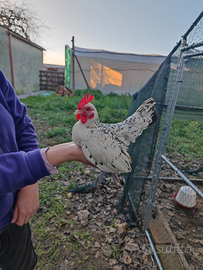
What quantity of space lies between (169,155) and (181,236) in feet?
7.99

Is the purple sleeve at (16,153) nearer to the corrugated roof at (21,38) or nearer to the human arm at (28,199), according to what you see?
the human arm at (28,199)

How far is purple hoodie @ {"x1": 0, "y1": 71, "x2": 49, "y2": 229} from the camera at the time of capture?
75 cm

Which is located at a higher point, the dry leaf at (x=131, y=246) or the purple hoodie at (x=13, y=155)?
the purple hoodie at (x=13, y=155)

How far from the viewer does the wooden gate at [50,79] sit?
1505 centimetres

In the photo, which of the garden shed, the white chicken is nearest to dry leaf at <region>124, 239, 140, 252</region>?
the white chicken

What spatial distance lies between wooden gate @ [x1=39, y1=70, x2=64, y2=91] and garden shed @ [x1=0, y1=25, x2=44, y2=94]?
84 cm

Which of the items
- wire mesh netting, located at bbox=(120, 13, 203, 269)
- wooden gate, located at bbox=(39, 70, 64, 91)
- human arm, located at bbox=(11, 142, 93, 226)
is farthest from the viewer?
wooden gate, located at bbox=(39, 70, 64, 91)

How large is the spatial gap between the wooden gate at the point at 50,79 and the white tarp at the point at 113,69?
3071mm

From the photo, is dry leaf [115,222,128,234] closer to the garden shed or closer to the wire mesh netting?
the wire mesh netting

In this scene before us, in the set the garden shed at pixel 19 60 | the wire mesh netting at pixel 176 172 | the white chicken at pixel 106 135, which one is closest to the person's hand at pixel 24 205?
the white chicken at pixel 106 135

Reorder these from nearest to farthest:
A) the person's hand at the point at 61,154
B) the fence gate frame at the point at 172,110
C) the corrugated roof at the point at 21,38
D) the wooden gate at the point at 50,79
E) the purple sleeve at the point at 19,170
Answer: the purple sleeve at the point at 19,170
the person's hand at the point at 61,154
the fence gate frame at the point at 172,110
the corrugated roof at the point at 21,38
the wooden gate at the point at 50,79

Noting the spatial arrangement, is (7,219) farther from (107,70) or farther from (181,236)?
(107,70)

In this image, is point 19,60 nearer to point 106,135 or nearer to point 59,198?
point 59,198

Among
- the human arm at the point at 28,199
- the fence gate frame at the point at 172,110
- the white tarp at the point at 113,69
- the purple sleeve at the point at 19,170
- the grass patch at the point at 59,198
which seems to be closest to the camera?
the purple sleeve at the point at 19,170
